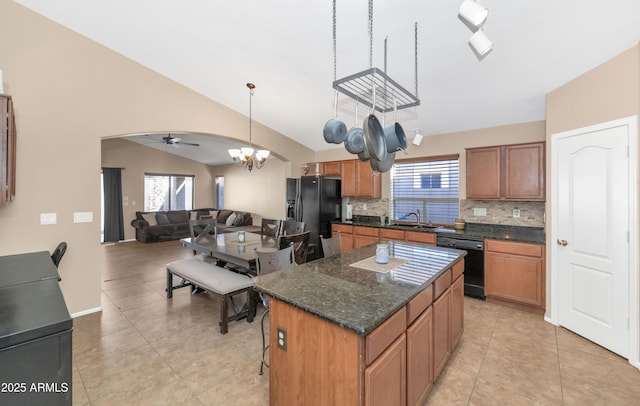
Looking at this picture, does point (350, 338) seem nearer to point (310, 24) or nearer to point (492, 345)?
point (492, 345)

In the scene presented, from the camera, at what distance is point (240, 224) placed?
838cm

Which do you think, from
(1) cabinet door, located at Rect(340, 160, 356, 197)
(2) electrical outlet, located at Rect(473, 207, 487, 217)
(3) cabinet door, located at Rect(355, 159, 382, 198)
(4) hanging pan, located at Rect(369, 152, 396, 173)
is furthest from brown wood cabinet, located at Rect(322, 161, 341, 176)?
(4) hanging pan, located at Rect(369, 152, 396, 173)

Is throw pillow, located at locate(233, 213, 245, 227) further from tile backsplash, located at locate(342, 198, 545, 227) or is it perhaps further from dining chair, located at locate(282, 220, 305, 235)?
tile backsplash, located at locate(342, 198, 545, 227)

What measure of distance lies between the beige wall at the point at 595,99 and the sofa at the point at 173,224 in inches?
248

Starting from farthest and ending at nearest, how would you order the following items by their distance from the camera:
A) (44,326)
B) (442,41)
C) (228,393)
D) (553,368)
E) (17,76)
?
(17,76)
(442,41)
(553,368)
(228,393)
(44,326)

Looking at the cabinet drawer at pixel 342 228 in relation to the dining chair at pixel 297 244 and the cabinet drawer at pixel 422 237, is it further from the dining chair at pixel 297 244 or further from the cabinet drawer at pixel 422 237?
the dining chair at pixel 297 244

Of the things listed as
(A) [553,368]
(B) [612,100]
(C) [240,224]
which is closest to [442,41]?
(B) [612,100]

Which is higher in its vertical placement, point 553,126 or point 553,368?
point 553,126

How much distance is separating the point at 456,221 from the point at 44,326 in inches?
177

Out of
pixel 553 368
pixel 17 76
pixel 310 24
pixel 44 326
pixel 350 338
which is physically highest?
pixel 310 24

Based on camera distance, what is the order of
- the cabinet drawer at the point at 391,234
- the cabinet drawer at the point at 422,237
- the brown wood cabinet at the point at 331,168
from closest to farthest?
the cabinet drawer at the point at 422,237
the cabinet drawer at the point at 391,234
the brown wood cabinet at the point at 331,168

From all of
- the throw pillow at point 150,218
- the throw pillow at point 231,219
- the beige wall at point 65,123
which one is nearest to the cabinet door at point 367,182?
the beige wall at point 65,123

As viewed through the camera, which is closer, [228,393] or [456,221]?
[228,393]

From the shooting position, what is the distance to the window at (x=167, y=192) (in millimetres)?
8609
